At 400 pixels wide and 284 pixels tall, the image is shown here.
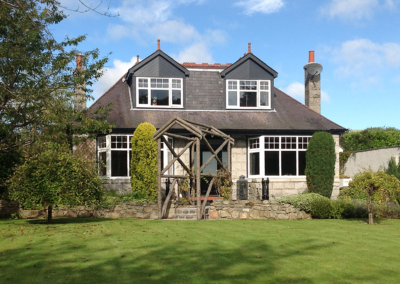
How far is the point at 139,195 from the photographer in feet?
57.6

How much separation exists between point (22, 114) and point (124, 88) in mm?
8991

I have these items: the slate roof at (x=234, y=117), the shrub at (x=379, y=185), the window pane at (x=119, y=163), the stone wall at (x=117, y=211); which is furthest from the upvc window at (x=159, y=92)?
the shrub at (x=379, y=185)

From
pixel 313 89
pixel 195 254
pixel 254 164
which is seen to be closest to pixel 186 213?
pixel 254 164

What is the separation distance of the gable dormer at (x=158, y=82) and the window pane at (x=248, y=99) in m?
3.09

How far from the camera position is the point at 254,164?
69.9 feet

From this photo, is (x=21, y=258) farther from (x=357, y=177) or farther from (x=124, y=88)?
(x=124, y=88)

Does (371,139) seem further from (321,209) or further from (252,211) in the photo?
(252,211)

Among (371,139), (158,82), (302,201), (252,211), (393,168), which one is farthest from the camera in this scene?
(371,139)

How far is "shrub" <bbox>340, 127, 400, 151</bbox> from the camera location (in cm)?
3053

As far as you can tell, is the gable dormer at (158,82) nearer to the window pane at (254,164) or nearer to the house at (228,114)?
the house at (228,114)

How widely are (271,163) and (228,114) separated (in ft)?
10.7

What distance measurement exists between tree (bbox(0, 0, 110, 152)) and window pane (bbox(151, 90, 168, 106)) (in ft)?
16.0

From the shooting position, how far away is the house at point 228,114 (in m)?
20.2

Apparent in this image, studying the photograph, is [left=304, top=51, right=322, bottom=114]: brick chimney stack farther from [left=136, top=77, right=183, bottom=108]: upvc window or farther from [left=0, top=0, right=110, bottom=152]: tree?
[left=0, top=0, right=110, bottom=152]: tree
